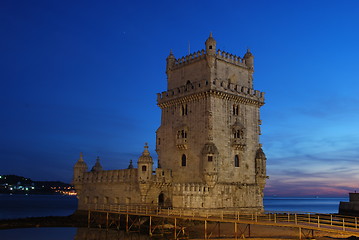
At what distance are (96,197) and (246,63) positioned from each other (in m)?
27.0

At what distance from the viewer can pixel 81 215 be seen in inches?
2228

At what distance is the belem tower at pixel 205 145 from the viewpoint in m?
46.4

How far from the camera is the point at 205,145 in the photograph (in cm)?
4647

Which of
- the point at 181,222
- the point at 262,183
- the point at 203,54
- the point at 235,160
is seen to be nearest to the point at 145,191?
the point at 181,222

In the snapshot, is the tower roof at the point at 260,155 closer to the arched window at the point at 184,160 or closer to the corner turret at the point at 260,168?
the corner turret at the point at 260,168

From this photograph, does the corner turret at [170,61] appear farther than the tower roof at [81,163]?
No

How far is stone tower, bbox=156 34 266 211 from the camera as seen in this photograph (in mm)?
46062

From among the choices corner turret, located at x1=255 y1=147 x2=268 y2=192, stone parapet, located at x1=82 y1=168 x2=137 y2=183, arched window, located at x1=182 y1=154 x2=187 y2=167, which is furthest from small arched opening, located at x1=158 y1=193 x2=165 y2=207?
corner turret, located at x1=255 y1=147 x2=268 y2=192

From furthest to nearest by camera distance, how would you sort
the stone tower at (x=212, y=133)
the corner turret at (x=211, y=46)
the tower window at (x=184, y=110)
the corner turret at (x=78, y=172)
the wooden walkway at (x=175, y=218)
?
the corner turret at (x=78, y=172) → the tower window at (x=184, y=110) → the corner turret at (x=211, y=46) → the stone tower at (x=212, y=133) → the wooden walkway at (x=175, y=218)

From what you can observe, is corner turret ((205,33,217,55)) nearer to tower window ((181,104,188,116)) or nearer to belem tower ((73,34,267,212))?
belem tower ((73,34,267,212))

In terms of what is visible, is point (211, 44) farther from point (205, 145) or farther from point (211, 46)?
point (205, 145)

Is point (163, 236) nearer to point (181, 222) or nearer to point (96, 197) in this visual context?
point (181, 222)

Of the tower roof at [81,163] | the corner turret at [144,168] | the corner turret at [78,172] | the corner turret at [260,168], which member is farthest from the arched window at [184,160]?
the tower roof at [81,163]

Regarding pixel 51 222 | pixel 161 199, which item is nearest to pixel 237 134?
pixel 161 199
